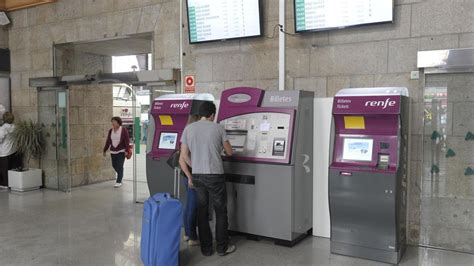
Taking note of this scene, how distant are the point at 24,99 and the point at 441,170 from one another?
6.86 meters

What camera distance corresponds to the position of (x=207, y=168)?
3764 millimetres

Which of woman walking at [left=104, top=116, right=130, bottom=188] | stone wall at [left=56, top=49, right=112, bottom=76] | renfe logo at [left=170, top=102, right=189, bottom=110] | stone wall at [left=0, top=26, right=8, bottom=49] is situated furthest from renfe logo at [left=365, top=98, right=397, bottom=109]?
stone wall at [left=0, top=26, right=8, bottom=49]

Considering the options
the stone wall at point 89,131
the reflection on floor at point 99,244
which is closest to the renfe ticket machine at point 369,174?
the reflection on floor at point 99,244

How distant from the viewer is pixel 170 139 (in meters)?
5.09

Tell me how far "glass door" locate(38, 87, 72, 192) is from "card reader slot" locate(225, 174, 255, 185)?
3802 mm

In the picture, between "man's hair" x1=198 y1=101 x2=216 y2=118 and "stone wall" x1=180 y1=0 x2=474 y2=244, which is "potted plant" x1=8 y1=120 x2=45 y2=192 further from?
"man's hair" x1=198 y1=101 x2=216 y2=118

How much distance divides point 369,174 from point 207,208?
1.48 metres

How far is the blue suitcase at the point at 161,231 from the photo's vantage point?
131 inches

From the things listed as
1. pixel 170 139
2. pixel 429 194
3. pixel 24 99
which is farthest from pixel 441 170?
pixel 24 99

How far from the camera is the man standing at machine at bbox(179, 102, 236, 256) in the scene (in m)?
3.77

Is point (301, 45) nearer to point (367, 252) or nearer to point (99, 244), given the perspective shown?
point (367, 252)

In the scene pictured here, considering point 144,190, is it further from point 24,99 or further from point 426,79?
point 426,79

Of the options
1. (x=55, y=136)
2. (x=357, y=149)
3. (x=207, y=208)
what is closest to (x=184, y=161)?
(x=207, y=208)

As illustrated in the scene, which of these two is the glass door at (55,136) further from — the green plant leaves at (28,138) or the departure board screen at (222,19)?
the departure board screen at (222,19)
